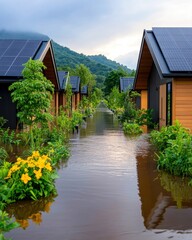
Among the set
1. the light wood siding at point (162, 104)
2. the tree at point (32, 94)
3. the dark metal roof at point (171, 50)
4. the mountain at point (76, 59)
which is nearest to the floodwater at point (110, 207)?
the tree at point (32, 94)

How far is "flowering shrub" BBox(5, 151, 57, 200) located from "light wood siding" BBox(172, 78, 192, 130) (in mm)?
8987

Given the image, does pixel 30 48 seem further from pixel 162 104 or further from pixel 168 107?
pixel 162 104

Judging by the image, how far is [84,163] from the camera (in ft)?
32.1

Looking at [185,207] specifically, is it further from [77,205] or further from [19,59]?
[19,59]

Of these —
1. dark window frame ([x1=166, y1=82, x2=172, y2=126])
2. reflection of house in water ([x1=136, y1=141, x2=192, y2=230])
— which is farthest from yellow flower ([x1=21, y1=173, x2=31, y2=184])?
dark window frame ([x1=166, y1=82, x2=172, y2=126])

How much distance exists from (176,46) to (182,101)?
2.74 meters

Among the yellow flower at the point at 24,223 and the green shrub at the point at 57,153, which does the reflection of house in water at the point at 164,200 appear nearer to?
the yellow flower at the point at 24,223

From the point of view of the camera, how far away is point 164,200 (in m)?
6.45

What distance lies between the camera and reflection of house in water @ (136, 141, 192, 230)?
5253mm

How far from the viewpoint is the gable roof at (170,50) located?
13.9m

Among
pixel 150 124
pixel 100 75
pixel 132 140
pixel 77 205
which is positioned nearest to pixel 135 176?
pixel 77 205

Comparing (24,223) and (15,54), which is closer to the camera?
(24,223)

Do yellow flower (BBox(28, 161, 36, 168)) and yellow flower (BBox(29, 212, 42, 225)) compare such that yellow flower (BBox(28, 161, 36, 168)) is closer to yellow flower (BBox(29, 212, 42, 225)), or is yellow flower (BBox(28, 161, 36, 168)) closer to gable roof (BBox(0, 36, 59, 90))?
yellow flower (BBox(29, 212, 42, 225))

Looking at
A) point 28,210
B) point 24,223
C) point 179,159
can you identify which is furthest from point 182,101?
point 24,223
